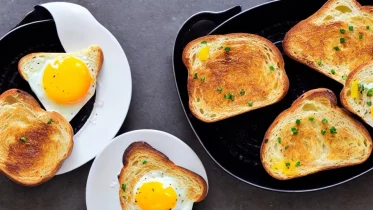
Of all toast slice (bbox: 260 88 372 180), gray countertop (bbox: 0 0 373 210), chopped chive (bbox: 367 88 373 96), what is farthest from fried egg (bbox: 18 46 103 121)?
chopped chive (bbox: 367 88 373 96)

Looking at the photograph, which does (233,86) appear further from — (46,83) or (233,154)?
(46,83)

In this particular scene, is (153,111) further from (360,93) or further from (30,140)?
(360,93)

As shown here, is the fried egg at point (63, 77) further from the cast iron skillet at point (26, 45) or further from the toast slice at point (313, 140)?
the toast slice at point (313, 140)

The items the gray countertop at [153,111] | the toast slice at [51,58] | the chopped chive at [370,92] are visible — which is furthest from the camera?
the gray countertop at [153,111]

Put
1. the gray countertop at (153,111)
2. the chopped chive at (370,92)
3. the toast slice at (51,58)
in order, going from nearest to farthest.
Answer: the chopped chive at (370,92), the toast slice at (51,58), the gray countertop at (153,111)

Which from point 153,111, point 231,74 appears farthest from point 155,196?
point 231,74

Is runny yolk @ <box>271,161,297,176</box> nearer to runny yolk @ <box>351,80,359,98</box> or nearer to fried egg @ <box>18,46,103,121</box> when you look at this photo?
runny yolk @ <box>351,80,359,98</box>

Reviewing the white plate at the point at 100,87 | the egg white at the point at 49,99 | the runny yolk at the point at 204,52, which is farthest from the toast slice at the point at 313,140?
the egg white at the point at 49,99

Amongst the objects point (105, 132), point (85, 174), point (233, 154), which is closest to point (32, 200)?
point (85, 174)
